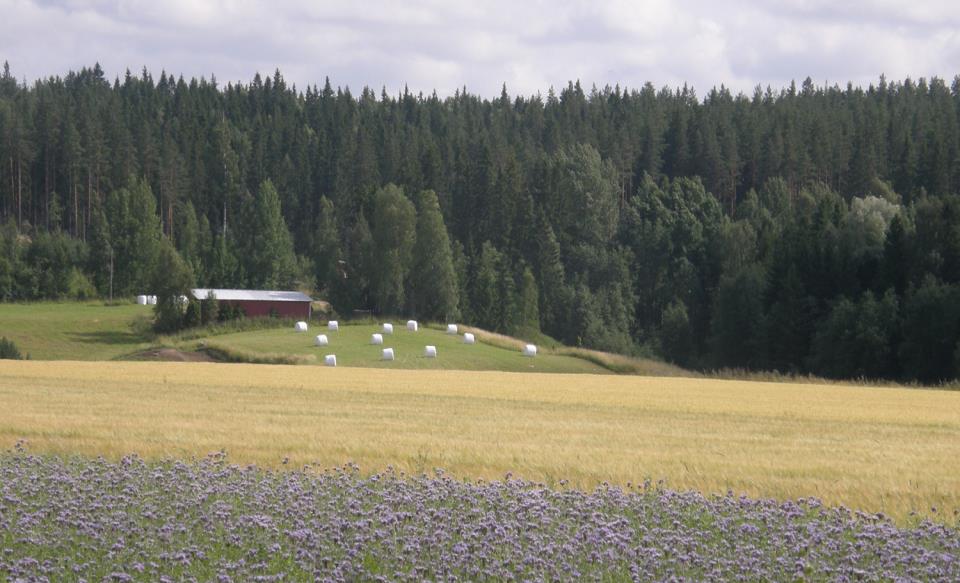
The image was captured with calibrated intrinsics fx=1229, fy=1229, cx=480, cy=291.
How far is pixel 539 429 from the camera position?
2884cm

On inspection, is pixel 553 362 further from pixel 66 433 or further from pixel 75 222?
pixel 75 222

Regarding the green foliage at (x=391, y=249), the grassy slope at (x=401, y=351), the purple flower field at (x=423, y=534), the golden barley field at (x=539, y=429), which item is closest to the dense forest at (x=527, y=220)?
the green foliage at (x=391, y=249)

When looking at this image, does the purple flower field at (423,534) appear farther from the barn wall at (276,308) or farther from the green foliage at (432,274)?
the green foliage at (432,274)

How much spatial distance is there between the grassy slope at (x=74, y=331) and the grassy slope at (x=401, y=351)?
10.1 m

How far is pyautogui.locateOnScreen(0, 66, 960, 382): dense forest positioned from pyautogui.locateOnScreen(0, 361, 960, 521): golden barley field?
147 feet

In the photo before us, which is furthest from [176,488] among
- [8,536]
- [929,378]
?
[929,378]

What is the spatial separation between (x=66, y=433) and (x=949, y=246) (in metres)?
72.1

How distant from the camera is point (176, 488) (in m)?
16.5

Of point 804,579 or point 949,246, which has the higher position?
point 949,246

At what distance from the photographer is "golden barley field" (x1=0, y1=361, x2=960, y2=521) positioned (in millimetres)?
20469

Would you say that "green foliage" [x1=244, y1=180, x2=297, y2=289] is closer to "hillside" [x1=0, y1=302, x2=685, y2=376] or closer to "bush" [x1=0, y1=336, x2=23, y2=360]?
"hillside" [x1=0, y1=302, x2=685, y2=376]

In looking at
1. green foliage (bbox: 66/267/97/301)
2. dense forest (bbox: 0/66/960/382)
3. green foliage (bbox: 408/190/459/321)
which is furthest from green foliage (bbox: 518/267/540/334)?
Answer: green foliage (bbox: 66/267/97/301)

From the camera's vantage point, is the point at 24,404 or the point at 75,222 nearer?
the point at 24,404

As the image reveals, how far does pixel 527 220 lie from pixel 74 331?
6978cm
